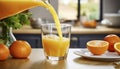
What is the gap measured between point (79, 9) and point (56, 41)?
2.53 metres

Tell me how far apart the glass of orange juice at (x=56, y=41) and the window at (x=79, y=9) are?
2.42 m

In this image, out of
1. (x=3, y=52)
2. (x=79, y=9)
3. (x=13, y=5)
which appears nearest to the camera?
(x=13, y=5)

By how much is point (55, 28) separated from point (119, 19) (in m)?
2.19

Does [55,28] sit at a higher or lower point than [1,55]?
higher

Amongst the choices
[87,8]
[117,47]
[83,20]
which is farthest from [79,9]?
[117,47]

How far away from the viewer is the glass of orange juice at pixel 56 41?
1.41 meters

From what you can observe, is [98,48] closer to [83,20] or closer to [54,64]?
[54,64]

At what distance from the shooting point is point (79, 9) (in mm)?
3896

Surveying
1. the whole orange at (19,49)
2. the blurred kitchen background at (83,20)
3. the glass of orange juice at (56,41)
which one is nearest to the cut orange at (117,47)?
the glass of orange juice at (56,41)

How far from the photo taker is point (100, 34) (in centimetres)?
331

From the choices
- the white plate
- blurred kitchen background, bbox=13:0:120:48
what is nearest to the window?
→ blurred kitchen background, bbox=13:0:120:48

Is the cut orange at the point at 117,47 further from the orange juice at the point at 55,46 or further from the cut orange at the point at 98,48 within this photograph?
the orange juice at the point at 55,46

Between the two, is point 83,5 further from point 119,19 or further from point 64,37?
point 64,37

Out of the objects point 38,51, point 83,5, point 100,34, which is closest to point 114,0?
point 83,5
